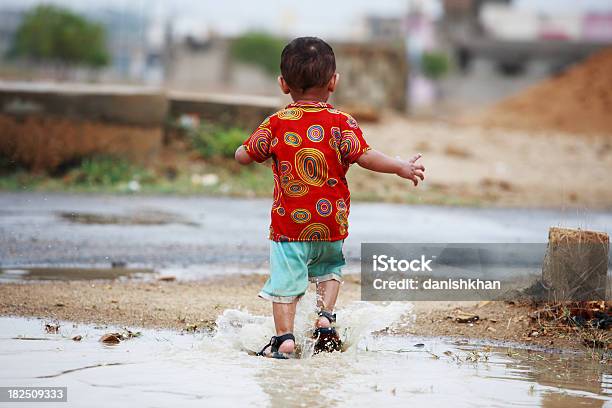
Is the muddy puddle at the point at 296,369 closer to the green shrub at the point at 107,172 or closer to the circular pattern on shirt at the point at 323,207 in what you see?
the circular pattern on shirt at the point at 323,207

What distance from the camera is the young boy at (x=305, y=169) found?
13.4 feet

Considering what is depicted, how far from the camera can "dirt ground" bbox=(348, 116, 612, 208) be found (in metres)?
11.5

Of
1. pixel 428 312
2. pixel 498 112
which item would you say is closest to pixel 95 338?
pixel 428 312

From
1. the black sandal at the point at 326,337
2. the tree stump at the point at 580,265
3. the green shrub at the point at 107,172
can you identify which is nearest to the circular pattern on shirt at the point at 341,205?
the black sandal at the point at 326,337

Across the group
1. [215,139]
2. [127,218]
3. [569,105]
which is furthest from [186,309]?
[569,105]

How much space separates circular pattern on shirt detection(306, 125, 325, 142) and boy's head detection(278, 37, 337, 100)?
0.55 feet

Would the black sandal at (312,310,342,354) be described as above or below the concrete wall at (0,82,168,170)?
below

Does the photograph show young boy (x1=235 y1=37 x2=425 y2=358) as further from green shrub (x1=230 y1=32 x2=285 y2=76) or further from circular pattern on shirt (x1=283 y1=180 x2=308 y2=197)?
green shrub (x1=230 y1=32 x2=285 y2=76)

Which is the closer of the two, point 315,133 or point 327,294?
point 315,133

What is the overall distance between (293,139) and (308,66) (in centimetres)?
30

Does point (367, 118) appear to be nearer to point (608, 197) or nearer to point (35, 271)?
point (608, 197)

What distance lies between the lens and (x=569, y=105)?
26.3 metres

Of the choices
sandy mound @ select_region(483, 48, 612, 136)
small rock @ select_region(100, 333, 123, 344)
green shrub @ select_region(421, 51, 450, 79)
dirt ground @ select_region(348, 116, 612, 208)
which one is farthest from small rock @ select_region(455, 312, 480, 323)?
green shrub @ select_region(421, 51, 450, 79)

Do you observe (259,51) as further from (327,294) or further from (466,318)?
(327,294)
